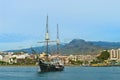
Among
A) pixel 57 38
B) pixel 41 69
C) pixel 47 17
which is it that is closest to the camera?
pixel 41 69

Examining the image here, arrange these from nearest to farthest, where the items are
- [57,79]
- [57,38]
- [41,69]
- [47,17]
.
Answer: [57,79] → [41,69] → [47,17] → [57,38]

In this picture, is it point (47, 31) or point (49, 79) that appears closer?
point (49, 79)

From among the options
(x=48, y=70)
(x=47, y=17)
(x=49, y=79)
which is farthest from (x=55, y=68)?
(x=49, y=79)

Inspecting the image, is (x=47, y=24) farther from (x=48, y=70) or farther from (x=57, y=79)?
(x=57, y=79)

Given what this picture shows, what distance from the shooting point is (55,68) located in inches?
4751

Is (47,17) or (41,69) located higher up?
(47,17)

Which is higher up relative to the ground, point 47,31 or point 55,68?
point 47,31

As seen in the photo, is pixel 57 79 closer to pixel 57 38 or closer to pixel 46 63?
pixel 46 63

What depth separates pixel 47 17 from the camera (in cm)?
12269

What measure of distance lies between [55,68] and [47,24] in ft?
37.8

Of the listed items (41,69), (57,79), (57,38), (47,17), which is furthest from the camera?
(57,38)

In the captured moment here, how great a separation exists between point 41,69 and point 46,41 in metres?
14.6

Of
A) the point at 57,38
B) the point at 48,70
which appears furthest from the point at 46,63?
the point at 57,38

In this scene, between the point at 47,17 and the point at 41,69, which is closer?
the point at 41,69
